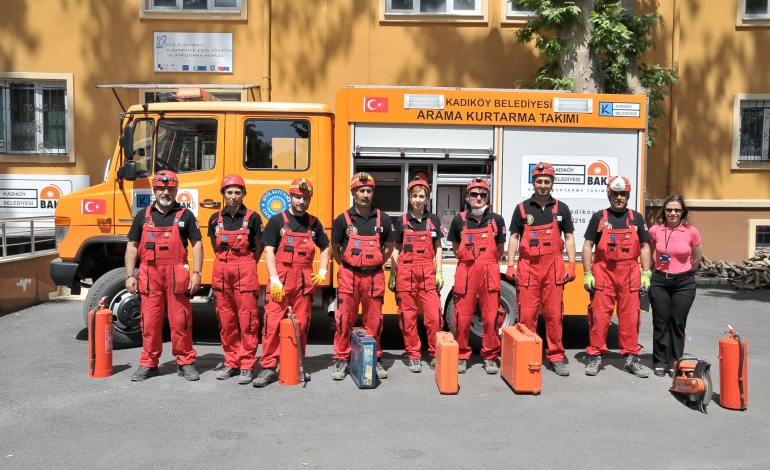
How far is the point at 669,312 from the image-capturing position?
664 cm

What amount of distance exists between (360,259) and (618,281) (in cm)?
245

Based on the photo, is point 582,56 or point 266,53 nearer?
point 582,56

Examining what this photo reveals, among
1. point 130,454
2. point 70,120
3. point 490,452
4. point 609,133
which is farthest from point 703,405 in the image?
point 70,120

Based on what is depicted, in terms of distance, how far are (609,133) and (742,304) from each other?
16.8 ft

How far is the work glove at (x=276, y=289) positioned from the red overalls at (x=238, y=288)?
1.01 feet

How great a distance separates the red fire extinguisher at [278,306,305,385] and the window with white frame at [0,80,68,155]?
863 centimetres

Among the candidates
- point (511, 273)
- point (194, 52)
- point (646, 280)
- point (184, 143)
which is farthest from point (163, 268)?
point (194, 52)

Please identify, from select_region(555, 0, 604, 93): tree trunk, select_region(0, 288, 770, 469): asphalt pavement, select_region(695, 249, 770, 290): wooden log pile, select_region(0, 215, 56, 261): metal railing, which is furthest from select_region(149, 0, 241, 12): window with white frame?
select_region(695, 249, 770, 290): wooden log pile

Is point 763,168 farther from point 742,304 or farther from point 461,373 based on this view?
point 461,373

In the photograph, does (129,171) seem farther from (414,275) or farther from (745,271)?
(745,271)

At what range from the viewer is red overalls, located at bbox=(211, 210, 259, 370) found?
628cm

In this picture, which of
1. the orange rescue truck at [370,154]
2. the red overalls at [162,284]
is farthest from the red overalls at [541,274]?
the red overalls at [162,284]

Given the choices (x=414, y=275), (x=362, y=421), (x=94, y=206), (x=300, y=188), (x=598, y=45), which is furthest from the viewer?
(x=598, y=45)

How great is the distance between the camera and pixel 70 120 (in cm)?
1266
